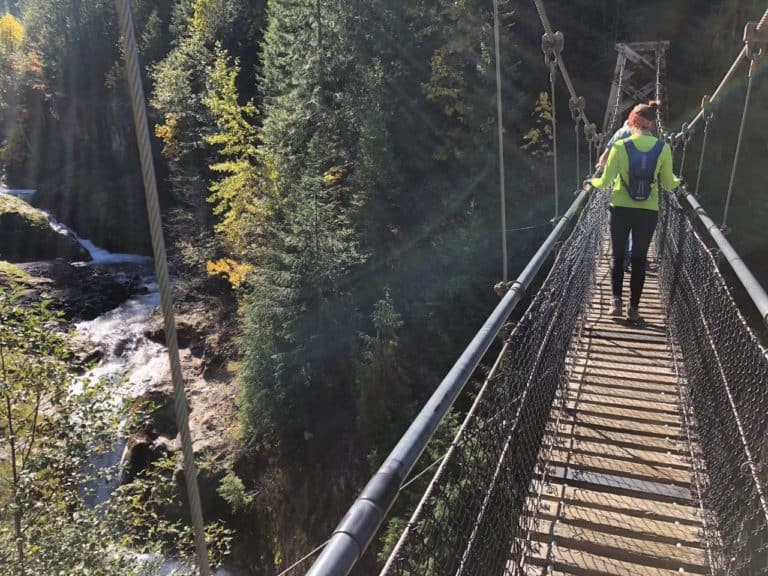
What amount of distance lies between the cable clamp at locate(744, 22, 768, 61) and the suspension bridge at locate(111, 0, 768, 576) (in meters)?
1.36

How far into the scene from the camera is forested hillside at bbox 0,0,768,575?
1110 cm

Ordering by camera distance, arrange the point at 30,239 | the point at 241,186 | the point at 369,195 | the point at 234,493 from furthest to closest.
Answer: the point at 30,239, the point at 241,186, the point at 369,195, the point at 234,493

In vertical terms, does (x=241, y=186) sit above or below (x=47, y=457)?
above

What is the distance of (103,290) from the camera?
17141 mm

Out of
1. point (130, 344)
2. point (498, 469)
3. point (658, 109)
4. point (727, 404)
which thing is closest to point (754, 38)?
point (727, 404)

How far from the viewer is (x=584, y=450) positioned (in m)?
2.47

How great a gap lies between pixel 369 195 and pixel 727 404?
37.0ft

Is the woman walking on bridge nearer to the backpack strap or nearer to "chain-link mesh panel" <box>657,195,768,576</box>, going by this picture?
the backpack strap

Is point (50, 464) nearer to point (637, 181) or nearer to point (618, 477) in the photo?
point (618, 477)

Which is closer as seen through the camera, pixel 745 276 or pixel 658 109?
pixel 745 276

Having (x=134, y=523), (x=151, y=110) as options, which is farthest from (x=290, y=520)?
(x=151, y=110)

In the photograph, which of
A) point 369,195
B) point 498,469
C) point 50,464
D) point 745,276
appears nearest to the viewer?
point 498,469

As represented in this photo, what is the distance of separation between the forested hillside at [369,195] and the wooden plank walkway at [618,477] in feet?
26.0

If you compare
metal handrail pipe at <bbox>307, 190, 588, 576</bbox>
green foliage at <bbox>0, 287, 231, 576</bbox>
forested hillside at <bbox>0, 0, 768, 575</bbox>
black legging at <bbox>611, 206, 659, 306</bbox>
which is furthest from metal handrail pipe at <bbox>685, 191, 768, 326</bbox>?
forested hillside at <bbox>0, 0, 768, 575</bbox>
